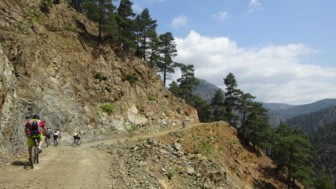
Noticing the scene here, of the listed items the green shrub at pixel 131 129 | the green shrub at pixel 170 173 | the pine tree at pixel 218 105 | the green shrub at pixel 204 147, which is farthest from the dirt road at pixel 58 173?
the pine tree at pixel 218 105

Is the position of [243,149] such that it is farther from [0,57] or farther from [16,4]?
[16,4]

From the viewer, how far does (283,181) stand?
122 ft

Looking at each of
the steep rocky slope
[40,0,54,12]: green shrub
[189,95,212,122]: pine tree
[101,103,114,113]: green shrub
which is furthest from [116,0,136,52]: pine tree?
[189,95,212,122]: pine tree

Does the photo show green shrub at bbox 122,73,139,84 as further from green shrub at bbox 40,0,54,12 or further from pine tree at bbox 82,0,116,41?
green shrub at bbox 40,0,54,12

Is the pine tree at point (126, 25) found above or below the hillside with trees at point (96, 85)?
above

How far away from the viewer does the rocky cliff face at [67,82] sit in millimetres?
17544

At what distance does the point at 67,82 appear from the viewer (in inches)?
1006

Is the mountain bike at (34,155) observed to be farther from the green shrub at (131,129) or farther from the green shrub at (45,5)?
the green shrub at (45,5)

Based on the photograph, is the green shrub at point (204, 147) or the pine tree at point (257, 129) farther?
the pine tree at point (257, 129)

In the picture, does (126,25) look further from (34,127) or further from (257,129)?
(34,127)

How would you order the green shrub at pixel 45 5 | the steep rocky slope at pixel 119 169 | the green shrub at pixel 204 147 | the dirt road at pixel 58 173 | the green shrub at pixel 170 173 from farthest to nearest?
the green shrub at pixel 45 5, the green shrub at pixel 204 147, the green shrub at pixel 170 173, the steep rocky slope at pixel 119 169, the dirt road at pixel 58 173

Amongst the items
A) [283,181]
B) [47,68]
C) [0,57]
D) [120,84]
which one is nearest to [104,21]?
[120,84]

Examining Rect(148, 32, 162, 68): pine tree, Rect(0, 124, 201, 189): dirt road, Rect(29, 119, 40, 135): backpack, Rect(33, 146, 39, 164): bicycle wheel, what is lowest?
Rect(0, 124, 201, 189): dirt road

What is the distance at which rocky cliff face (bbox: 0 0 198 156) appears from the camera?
17.5 meters
